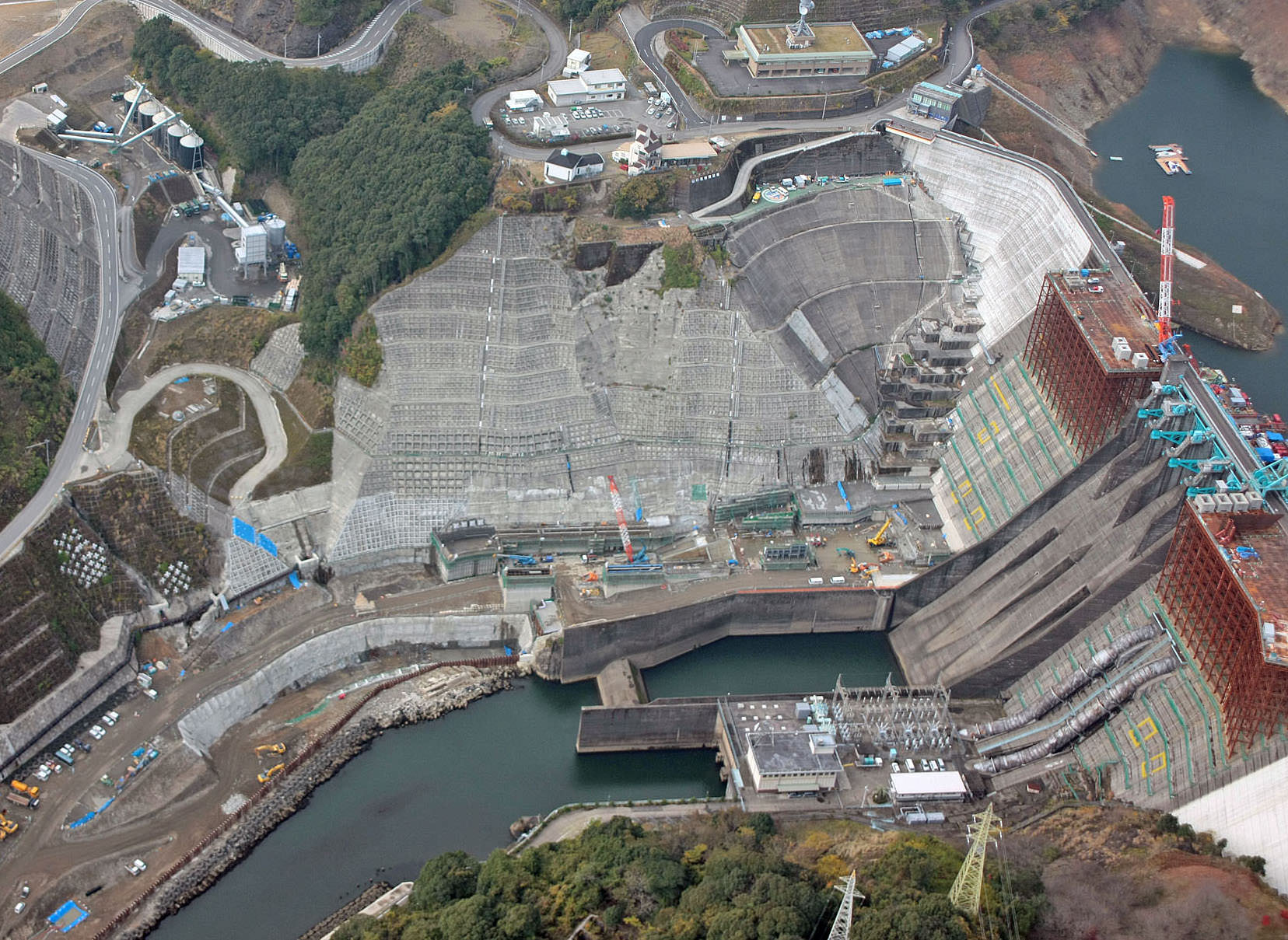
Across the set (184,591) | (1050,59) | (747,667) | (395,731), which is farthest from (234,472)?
(1050,59)

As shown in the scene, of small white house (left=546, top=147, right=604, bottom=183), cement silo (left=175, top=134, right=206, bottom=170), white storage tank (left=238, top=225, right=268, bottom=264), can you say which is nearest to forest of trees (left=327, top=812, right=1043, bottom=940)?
small white house (left=546, top=147, right=604, bottom=183)

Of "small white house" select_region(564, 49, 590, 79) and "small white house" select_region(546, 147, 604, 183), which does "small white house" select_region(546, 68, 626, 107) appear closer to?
"small white house" select_region(564, 49, 590, 79)

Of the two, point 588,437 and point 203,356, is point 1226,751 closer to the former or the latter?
point 588,437

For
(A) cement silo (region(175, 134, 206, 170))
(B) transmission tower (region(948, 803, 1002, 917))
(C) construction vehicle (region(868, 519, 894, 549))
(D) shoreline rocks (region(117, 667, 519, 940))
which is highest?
(A) cement silo (region(175, 134, 206, 170))

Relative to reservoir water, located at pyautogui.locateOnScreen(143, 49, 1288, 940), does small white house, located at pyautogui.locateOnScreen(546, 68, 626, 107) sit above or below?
above

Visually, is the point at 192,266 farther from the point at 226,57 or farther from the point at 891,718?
the point at 891,718

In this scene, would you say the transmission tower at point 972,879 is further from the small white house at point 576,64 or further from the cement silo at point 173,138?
the cement silo at point 173,138

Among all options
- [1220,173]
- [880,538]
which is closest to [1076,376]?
[880,538]
